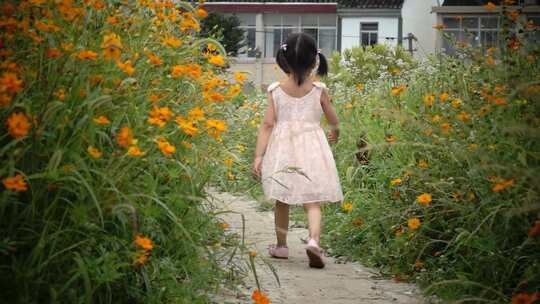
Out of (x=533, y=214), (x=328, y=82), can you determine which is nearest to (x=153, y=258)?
(x=533, y=214)

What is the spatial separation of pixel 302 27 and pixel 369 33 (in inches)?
168

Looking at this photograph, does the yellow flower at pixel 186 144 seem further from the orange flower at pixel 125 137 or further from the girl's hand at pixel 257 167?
the girl's hand at pixel 257 167

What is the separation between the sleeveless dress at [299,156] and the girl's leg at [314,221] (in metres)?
0.04

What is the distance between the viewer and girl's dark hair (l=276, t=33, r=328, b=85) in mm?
5035

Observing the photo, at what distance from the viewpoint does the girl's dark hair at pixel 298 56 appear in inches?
198

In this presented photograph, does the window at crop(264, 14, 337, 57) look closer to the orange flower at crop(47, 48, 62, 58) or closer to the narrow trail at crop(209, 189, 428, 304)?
the narrow trail at crop(209, 189, 428, 304)

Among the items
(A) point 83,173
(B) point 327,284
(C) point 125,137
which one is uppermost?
(C) point 125,137

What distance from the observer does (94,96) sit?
9.20ft

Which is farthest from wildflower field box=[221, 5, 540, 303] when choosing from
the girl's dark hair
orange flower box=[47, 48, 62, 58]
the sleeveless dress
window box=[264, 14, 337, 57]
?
window box=[264, 14, 337, 57]

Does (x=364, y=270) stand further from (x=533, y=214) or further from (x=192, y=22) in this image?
(x=192, y=22)

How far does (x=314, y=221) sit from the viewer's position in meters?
4.80

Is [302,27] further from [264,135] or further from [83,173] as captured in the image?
[83,173]

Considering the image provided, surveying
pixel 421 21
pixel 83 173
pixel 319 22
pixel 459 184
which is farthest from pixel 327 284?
pixel 319 22

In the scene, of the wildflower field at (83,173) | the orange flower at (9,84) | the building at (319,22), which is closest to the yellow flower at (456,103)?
the wildflower field at (83,173)
